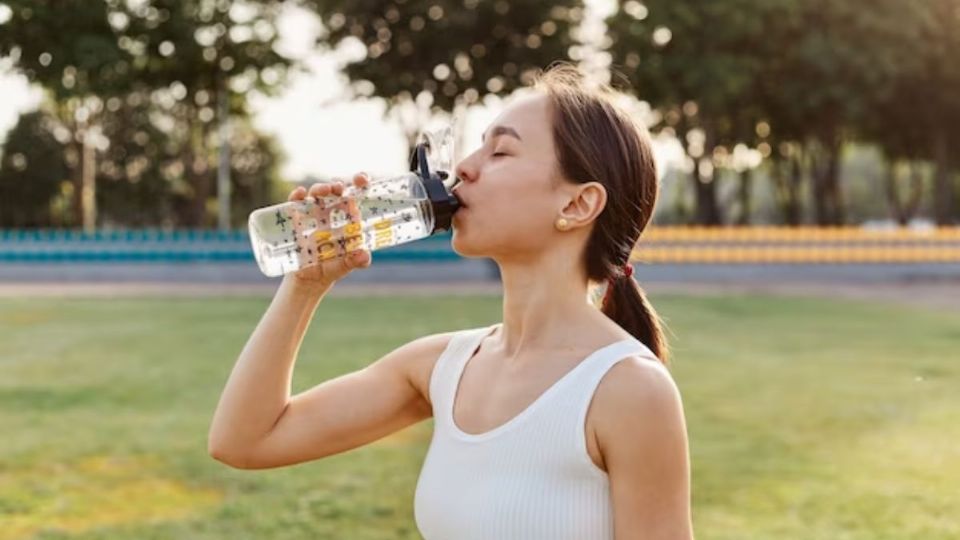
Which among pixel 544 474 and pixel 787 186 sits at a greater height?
pixel 544 474

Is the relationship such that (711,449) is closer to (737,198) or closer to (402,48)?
(402,48)

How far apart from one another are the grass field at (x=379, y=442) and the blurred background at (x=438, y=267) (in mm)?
31

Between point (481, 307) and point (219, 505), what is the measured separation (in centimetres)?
1240

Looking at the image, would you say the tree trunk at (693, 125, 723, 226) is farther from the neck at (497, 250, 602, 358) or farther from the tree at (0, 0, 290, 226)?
the neck at (497, 250, 602, 358)

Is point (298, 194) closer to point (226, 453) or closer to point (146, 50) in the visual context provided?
point (226, 453)

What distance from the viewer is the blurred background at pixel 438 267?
606 centimetres

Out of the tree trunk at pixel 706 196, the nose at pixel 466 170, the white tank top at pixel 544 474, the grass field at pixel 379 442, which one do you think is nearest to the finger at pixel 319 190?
the nose at pixel 466 170

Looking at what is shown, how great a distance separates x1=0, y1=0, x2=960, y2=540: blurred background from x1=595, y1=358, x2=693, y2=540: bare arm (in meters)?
0.51

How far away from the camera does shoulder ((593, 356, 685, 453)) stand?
5.89 ft

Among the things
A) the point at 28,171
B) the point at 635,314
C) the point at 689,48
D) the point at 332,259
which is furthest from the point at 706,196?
the point at 332,259

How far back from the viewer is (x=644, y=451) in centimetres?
180

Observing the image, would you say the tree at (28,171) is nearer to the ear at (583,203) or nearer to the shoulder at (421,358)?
the shoulder at (421,358)

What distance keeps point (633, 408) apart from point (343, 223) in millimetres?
615

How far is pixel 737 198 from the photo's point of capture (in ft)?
189
